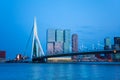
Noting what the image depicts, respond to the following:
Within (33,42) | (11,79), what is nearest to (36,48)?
(33,42)

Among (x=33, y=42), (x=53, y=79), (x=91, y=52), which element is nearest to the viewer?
(x=53, y=79)

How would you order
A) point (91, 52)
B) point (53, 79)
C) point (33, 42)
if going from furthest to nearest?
point (33, 42) < point (91, 52) < point (53, 79)

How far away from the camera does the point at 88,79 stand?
1088 inches

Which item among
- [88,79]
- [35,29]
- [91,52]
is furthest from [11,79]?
[35,29]

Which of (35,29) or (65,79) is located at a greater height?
(35,29)

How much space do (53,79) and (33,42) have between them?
143 ft

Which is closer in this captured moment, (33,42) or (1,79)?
(1,79)

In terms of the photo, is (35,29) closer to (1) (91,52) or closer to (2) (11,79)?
(1) (91,52)

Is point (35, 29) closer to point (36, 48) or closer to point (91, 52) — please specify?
point (36, 48)

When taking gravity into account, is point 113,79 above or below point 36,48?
below

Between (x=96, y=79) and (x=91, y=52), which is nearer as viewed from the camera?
(x=96, y=79)

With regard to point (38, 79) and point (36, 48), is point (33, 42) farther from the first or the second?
point (38, 79)

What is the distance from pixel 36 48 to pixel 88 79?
145 ft

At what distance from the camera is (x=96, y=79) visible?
27.5 meters
